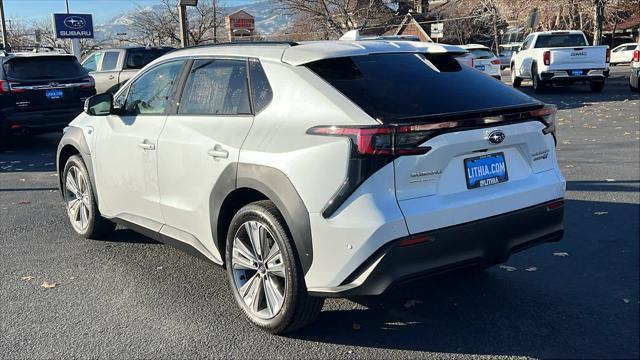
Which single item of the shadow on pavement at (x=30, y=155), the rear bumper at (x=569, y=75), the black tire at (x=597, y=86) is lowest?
the black tire at (x=597, y=86)

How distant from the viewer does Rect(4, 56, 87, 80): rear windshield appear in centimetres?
1106

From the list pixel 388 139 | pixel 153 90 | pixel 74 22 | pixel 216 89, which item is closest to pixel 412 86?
pixel 388 139

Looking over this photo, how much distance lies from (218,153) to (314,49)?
88 centimetres

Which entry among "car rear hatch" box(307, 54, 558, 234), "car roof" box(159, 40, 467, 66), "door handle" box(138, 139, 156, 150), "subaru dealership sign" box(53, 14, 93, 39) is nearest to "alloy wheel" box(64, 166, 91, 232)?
"door handle" box(138, 139, 156, 150)

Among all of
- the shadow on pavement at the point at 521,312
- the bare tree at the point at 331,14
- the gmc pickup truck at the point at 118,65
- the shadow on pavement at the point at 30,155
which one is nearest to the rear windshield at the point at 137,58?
the gmc pickup truck at the point at 118,65

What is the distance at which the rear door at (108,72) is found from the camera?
14.8m

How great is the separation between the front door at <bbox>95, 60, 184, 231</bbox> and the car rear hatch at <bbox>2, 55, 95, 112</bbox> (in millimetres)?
6556

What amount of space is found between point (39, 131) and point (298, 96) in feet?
29.9

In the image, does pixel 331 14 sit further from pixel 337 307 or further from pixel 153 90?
pixel 337 307

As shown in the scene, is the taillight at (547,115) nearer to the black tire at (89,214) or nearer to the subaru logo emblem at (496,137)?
the subaru logo emblem at (496,137)

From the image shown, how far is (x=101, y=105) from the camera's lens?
5.18 metres

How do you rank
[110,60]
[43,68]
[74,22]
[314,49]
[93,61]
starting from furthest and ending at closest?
[74,22]
[93,61]
[110,60]
[43,68]
[314,49]

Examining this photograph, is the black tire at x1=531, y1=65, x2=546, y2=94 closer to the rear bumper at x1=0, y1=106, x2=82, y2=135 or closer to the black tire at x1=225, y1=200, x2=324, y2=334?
the rear bumper at x1=0, y1=106, x2=82, y2=135

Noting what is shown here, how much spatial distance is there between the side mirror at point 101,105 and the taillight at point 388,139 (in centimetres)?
273
